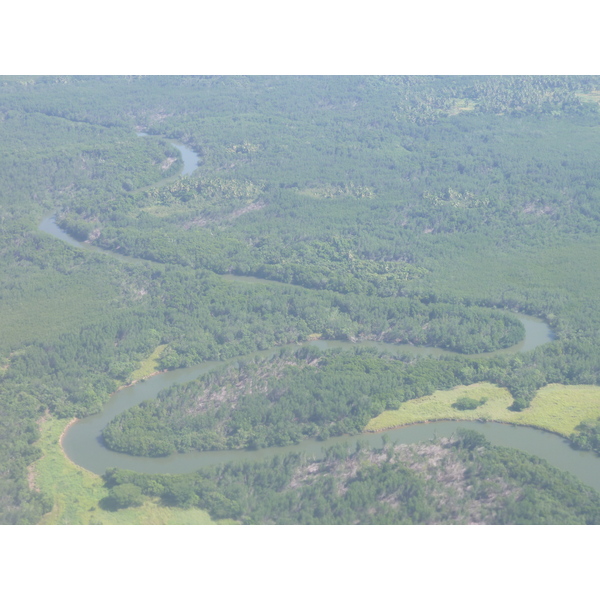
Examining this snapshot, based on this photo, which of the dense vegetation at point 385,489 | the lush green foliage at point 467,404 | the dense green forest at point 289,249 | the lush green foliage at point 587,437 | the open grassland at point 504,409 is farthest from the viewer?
the dense green forest at point 289,249

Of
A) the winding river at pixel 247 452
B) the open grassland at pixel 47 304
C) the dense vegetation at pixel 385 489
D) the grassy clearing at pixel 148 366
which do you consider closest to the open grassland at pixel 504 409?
the winding river at pixel 247 452

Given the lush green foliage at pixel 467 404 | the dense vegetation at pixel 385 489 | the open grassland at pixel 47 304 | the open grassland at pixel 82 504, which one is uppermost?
the open grassland at pixel 47 304

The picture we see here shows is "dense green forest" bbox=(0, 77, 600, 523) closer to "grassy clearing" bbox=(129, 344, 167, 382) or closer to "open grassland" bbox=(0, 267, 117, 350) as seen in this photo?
"open grassland" bbox=(0, 267, 117, 350)

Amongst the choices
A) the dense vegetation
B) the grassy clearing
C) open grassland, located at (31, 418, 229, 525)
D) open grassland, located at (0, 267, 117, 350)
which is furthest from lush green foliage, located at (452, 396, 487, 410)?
open grassland, located at (0, 267, 117, 350)

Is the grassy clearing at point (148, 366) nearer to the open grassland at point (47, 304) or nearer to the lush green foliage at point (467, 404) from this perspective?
the open grassland at point (47, 304)

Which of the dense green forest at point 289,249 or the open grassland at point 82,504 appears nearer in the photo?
the open grassland at point 82,504

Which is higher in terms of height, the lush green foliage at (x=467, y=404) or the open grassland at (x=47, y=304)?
the open grassland at (x=47, y=304)

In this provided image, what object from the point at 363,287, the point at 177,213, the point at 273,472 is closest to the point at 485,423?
the point at 273,472
